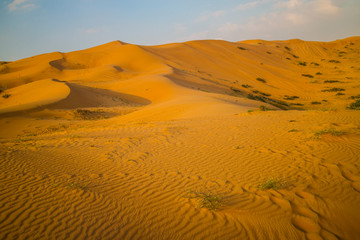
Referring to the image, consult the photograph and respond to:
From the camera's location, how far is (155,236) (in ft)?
9.34

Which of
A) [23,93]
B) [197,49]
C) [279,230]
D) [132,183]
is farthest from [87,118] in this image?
[197,49]

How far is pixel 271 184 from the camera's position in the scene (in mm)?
3932

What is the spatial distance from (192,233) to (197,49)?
42.4 meters

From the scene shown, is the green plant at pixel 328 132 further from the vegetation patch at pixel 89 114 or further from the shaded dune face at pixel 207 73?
the vegetation patch at pixel 89 114

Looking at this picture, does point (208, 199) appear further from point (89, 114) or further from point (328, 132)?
point (89, 114)

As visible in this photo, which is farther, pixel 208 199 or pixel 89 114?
pixel 89 114

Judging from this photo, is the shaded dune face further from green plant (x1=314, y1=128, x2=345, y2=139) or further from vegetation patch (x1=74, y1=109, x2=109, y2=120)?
green plant (x1=314, y1=128, x2=345, y2=139)

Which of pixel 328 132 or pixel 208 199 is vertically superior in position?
pixel 328 132

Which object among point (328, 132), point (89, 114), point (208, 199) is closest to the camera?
point (208, 199)

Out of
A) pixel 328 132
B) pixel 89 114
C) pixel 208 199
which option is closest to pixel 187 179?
pixel 208 199

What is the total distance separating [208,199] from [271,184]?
1.32 metres

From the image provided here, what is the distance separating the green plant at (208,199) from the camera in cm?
336

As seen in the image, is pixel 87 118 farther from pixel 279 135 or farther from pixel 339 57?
pixel 339 57

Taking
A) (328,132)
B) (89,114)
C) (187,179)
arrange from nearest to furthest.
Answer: (187,179), (328,132), (89,114)
